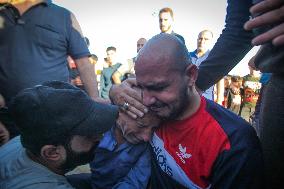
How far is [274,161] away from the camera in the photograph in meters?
1.80

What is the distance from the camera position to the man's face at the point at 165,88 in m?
2.04

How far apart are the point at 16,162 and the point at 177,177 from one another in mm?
1010

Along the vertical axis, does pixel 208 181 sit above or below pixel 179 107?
below

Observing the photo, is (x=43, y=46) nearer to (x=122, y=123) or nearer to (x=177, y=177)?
(x=122, y=123)

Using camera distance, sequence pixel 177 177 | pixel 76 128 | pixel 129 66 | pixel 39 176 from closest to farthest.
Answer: pixel 39 176
pixel 76 128
pixel 177 177
pixel 129 66

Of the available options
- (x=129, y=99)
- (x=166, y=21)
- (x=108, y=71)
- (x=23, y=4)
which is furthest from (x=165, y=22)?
(x=129, y=99)

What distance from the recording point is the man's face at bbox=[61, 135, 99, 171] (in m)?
2.01

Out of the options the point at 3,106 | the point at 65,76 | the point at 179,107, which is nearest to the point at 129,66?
the point at 65,76

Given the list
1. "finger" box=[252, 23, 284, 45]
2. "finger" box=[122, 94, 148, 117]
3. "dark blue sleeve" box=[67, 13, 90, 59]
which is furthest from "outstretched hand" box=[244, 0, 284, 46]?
"dark blue sleeve" box=[67, 13, 90, 59]

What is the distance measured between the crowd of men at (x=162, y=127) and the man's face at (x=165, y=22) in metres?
3.39

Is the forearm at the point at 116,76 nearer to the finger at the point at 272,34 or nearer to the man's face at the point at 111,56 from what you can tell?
the man's face at the point at 111,56

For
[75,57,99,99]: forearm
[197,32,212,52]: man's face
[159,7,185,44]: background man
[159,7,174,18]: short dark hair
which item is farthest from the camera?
[197,32,212,52]: man's face

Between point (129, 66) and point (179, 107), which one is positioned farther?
point (129, 66)

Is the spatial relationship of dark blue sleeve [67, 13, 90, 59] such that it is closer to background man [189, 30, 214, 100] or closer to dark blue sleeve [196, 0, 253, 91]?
dark blue sleeve [196, 0, 253, 91]
